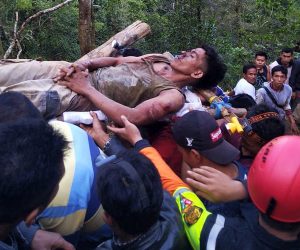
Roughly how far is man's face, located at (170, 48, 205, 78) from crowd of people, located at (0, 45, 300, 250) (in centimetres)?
33

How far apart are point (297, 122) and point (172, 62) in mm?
4896

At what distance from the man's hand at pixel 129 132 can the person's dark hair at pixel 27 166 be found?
109cm

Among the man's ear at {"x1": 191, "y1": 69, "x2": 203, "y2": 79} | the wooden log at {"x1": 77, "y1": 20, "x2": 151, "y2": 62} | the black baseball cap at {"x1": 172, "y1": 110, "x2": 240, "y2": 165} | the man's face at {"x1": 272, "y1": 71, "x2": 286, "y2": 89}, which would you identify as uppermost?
the black baseball cap at {"x1": 172, "y1": 110, "x2": 240, "y2": 165}

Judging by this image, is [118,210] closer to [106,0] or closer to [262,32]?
[106,0]

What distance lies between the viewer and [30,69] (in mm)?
3586

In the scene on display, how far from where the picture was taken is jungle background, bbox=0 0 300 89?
1166cm

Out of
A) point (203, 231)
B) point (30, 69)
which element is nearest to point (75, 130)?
point (203, 231)

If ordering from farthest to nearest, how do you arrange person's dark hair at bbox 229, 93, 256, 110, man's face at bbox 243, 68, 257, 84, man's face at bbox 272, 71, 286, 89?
man's face at bbox 243, 68, 257, 84 < man's face at bbox 272, 71, 286, 89 < person's dark hair at bbox 229, 93, 256, 110

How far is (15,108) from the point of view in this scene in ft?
6.97

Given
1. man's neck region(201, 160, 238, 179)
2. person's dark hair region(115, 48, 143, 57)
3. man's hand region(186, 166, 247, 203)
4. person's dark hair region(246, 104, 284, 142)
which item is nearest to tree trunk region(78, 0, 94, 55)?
person's dark hair region(115, 48, 143, 57)

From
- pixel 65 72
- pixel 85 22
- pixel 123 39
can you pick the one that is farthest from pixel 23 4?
pixel 65 72

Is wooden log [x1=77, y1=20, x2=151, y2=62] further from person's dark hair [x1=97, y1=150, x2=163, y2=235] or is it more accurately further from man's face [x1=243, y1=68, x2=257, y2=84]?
man's face [x1=243, y1=68, x2=257, y2=84]

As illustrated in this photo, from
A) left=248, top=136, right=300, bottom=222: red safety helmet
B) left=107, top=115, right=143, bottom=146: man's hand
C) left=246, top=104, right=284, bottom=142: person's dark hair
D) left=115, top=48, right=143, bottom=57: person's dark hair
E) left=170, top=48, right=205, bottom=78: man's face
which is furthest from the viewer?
left=115, top=48, right=143, bottom=57: person's dark hair

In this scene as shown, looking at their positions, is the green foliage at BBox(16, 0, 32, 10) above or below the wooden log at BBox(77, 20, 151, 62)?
below
